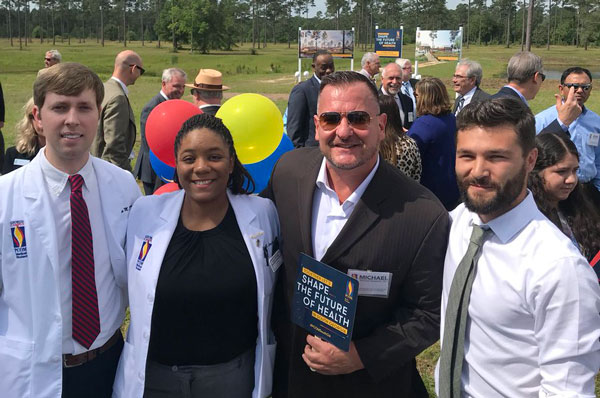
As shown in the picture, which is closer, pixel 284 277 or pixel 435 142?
pixel 284 277

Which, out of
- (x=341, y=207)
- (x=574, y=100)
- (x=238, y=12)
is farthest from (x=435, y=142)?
(x=238, y=12)

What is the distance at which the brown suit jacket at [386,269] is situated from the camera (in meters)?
2.19

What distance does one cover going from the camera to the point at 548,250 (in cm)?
175

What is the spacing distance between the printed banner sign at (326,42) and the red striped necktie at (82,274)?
74.5 ft

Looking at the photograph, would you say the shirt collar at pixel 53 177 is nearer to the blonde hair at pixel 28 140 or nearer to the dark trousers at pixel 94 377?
the dark trousers at pixel 94 377

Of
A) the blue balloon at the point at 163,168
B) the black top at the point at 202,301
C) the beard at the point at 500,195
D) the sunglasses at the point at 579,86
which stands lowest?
the black top at the point at 202,301

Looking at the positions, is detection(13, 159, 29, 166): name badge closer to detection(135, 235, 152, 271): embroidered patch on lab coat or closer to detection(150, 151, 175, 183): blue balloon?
detection(150, 151, 175, 183): blue balloon

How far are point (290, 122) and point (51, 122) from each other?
4279mm

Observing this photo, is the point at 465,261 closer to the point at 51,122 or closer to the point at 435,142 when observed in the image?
the point at 51,122

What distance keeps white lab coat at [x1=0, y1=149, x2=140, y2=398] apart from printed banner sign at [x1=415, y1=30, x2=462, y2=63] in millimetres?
→ 22209

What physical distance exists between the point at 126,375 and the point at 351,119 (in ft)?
4.95

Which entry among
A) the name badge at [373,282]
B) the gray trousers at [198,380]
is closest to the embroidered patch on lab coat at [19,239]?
the gray trousers at [198,380]

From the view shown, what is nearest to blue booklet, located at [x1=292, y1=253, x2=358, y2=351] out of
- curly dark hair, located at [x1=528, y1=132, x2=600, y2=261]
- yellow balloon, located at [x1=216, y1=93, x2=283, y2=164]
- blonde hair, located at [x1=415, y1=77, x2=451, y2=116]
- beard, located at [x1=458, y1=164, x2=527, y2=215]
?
beard, located at [x1=458, y1=164, x2=527, y2=215]

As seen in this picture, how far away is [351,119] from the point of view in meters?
2.27
